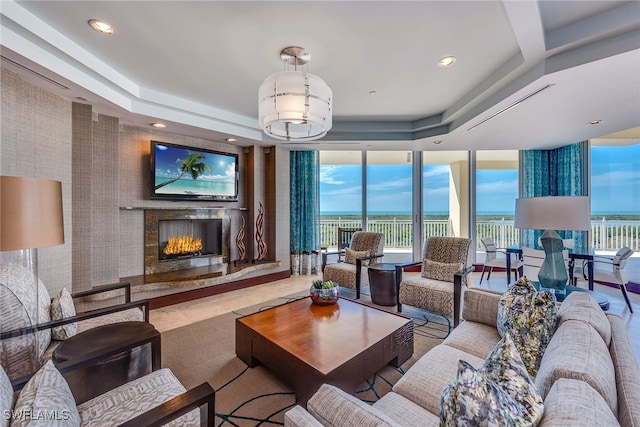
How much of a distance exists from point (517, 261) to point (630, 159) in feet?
8.01

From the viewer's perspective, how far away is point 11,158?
236 cm

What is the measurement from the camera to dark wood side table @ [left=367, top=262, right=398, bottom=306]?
3.70 metres

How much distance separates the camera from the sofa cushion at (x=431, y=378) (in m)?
1.33

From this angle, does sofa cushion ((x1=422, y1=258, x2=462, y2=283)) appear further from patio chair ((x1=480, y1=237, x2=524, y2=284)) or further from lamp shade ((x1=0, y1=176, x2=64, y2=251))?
lamp shade ((x1=0, y1=176, x2=64, y2=251))

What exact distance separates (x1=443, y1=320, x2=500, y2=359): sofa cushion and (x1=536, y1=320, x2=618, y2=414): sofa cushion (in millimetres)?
541

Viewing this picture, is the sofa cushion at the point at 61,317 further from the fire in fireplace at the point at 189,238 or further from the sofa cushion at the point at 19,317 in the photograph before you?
the fire in fireplace at the point at 189,238

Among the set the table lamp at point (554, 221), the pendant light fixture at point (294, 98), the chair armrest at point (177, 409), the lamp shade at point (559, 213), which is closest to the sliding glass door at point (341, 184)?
the table lamp at point (554, 221)

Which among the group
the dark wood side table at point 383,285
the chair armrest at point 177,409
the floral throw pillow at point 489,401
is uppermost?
the floral throw pillow at point 489,401

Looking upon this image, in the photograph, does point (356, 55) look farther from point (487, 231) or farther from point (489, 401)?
point (487, 231)

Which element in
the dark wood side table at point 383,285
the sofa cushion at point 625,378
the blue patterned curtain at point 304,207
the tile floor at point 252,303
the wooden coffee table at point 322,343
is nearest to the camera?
the sofa cushion at point 625,378

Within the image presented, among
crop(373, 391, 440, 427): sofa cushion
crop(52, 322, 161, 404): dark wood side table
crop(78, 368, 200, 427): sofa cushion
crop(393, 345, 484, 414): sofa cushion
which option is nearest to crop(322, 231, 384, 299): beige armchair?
crop(393, 345, 484, 414): sofa cushion

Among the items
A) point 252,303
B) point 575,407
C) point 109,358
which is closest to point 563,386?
point 575,407

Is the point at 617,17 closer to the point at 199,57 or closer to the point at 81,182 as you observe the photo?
the point at 199,57

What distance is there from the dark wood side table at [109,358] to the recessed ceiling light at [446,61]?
3208 mm
